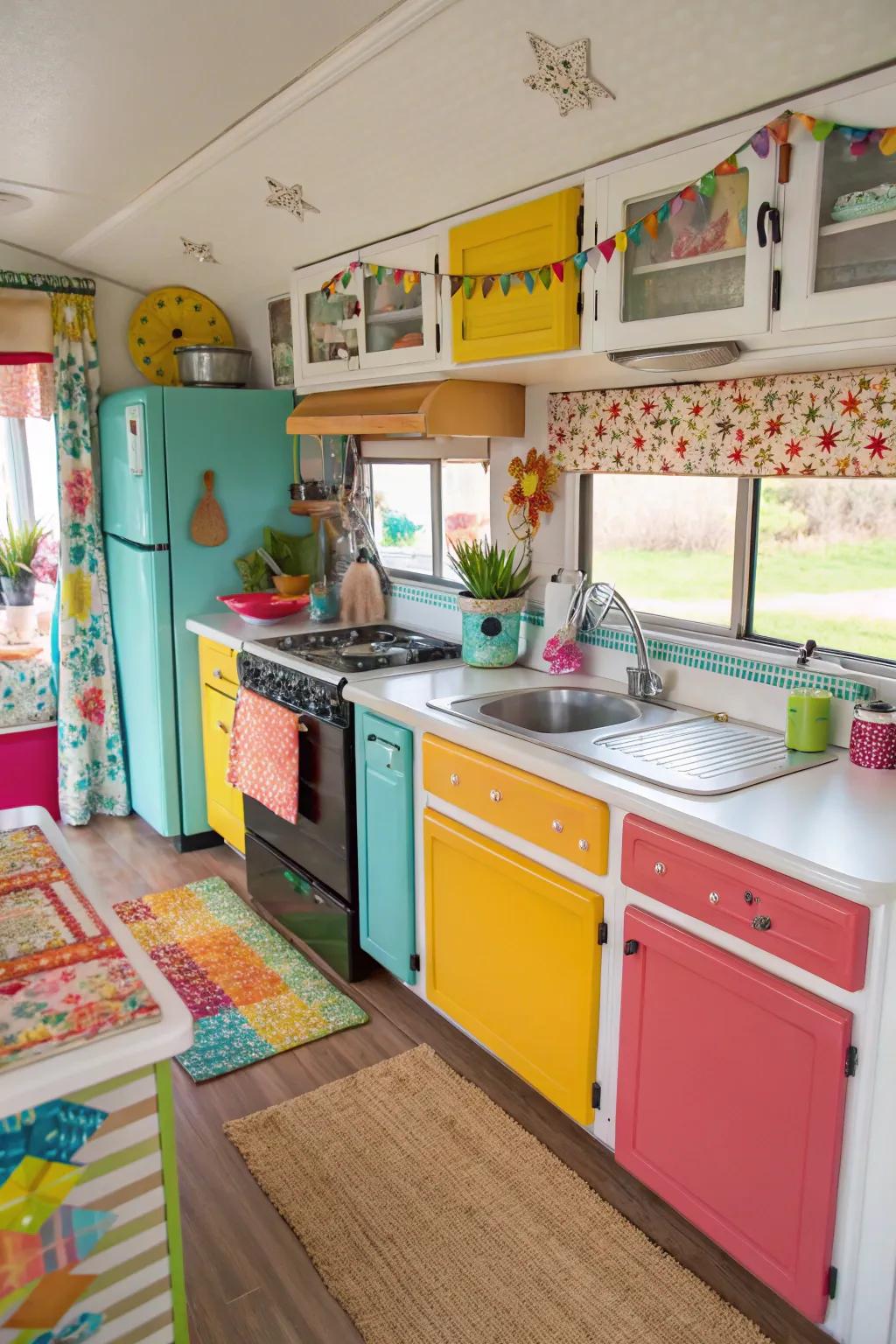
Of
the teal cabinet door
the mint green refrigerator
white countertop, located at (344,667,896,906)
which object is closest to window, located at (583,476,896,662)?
white countertop, located at (344,667,896,906)

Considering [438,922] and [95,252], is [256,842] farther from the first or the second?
[95,252]

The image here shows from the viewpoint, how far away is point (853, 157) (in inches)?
70.3

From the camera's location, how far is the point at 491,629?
121 inches

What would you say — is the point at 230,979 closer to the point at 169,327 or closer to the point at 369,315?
the point at 369,315

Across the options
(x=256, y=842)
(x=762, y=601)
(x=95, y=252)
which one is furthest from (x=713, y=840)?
(x=95, y=252)

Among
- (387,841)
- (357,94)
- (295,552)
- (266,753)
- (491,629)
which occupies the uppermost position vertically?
(357,94)

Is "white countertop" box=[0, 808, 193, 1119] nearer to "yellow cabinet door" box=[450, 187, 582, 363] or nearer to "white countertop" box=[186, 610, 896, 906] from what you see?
"white countertop" box=[186, 610, 896, 906]

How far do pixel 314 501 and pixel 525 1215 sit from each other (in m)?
2.68

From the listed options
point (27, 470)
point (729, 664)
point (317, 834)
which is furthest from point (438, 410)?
point (27, 470)

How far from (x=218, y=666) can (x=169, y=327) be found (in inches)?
60.6

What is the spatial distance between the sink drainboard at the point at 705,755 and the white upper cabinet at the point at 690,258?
863mm

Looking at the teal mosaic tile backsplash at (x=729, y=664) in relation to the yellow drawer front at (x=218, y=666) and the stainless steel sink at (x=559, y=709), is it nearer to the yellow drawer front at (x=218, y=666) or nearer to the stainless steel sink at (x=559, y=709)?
the stainless steel sink at (x=559, y=709)

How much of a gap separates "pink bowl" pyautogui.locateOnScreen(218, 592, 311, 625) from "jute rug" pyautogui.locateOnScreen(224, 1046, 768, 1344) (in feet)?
5.76

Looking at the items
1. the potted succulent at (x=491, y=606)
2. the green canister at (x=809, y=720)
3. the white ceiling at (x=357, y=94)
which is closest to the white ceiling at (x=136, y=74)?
the white ceiling at (x=357, y=94)
